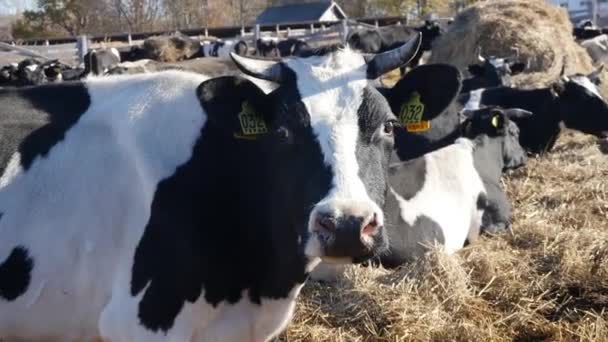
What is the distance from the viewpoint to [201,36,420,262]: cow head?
2.86 metres

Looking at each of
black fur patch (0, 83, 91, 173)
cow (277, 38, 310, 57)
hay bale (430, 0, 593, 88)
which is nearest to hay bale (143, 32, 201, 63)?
cow (277, 38, 310, 57)

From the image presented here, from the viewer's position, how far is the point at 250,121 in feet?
11.6

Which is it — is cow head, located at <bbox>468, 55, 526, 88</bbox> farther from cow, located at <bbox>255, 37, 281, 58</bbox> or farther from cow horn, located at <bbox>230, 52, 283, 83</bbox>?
cow, located at <bbox>255, 37, 281, 58</bbox>

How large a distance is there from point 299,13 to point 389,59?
72.8 m

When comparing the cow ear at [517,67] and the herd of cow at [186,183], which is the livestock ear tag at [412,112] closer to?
the herd of cow at [186,183]

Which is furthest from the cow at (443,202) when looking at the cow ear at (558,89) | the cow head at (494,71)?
the cow head at (494,71)

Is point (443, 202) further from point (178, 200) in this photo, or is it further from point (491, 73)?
point (491, 73)

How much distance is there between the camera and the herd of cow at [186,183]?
133 inches

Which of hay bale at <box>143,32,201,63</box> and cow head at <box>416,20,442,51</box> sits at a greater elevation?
cow head at <box>416,20,442,51</box>

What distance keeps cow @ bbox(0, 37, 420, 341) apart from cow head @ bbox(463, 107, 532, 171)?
16.4 ft

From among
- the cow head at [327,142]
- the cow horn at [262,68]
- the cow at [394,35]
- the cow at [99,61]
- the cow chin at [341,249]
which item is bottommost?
the cow at [99,61]

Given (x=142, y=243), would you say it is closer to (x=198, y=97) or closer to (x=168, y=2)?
(x=198, y=97)

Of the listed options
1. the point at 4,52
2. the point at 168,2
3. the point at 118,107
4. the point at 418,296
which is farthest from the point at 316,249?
the point at 168,2

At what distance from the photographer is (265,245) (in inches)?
146
